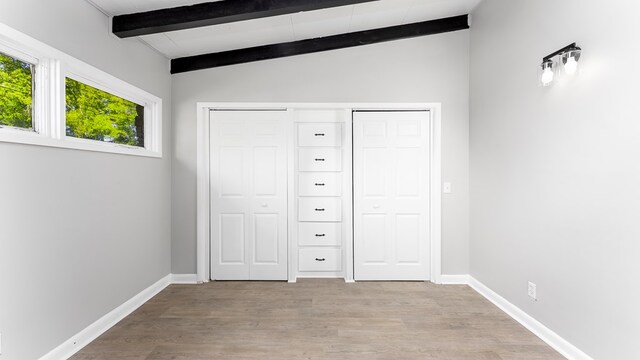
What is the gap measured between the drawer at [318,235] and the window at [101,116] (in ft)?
6.47

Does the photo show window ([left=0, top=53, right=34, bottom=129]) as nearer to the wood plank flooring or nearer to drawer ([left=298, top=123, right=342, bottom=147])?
the wood plank flooring

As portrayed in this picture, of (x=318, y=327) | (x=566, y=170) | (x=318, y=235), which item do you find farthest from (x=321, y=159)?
(x=566, y=170)

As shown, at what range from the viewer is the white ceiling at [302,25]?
304 cm

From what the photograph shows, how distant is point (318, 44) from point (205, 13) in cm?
135

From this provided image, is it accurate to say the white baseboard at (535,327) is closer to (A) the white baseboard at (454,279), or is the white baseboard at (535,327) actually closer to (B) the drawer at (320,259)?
(A) the white baseboard at (454,279)

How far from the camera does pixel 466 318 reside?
9.07 feet

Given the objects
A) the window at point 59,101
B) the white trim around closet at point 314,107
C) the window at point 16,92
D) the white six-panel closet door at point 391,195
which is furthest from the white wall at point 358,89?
the window at point 16,92

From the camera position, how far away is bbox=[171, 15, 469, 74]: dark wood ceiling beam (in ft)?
11.7

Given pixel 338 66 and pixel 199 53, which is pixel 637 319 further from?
pixel 199 53

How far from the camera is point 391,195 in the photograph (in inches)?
148

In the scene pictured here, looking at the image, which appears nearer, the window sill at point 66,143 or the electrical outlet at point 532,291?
the window sill at point 66,143

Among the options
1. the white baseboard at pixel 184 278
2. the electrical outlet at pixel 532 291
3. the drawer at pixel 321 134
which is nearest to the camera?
the electrical outlet at pixel 532 291

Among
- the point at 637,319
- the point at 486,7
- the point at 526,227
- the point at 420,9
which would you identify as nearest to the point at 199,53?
the point at 420,9

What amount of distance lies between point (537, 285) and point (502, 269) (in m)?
0.48
